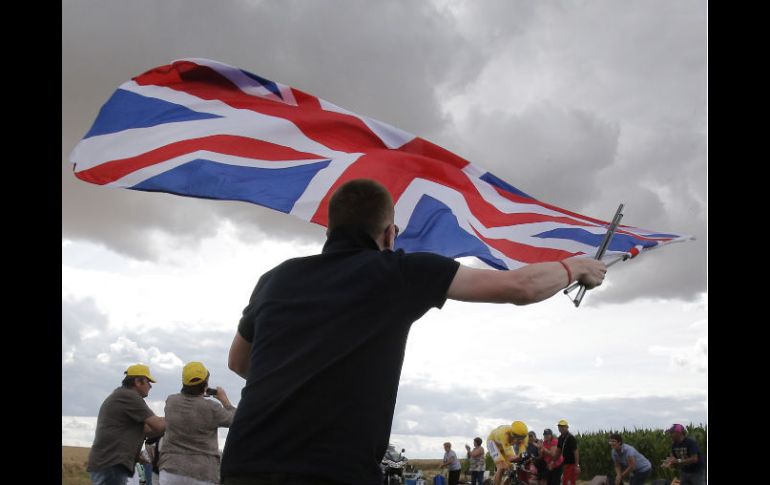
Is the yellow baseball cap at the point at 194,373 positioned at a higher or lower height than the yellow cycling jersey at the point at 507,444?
higher

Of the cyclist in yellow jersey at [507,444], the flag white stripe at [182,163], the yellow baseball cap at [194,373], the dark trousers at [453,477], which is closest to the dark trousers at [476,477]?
the cyclist in yellow jersey at [507,444]

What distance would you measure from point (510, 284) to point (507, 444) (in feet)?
62.4

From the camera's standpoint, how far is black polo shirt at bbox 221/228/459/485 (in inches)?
104

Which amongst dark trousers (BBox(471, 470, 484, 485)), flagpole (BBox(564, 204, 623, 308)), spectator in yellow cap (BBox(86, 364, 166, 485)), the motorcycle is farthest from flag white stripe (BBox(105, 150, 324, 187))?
dark trousers (BBox(471, 470, 484, 485))

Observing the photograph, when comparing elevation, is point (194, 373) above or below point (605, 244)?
below

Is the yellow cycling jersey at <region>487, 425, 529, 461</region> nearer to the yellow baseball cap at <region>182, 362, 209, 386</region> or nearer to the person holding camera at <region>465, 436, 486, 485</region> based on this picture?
the person holding camera at <region>465, 436, 486, 485</region>

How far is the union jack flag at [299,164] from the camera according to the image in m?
5.64

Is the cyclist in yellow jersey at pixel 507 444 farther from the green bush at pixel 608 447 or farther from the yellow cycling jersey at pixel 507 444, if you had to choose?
the green bush at pixel 608 447

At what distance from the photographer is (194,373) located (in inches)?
283

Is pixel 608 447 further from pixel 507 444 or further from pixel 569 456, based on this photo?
pixel 569 456

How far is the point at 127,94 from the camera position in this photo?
629cm

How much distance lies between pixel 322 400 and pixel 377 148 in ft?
13.4

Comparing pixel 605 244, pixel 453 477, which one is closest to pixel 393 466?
pixel 453 477

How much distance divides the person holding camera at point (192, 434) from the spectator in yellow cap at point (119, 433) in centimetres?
44
